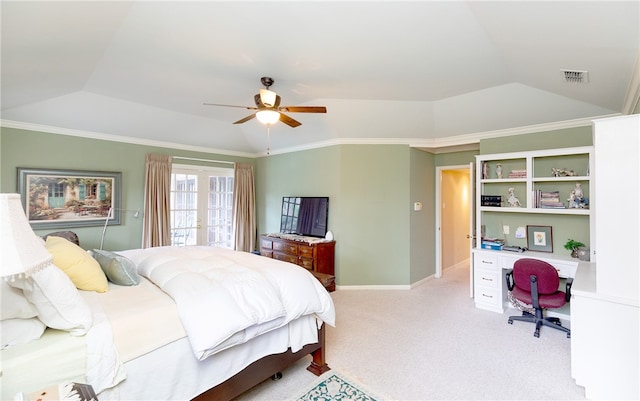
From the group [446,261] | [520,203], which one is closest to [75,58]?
[520,203]

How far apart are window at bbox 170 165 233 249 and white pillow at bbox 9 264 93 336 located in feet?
13.8

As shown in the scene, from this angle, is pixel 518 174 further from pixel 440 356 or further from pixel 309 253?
pixel 309 253

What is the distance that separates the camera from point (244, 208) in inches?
245

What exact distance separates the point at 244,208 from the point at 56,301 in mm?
4784

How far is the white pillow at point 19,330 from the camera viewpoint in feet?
4.44

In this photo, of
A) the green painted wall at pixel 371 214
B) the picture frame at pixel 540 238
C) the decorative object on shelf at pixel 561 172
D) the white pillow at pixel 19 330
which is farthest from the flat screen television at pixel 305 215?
the white pillow at pixel 19 330

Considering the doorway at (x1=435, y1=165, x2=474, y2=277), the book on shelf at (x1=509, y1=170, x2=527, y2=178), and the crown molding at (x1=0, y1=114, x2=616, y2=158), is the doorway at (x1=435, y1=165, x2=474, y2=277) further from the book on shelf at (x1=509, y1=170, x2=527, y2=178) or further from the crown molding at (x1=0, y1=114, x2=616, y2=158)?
the book on shelf at (x1=509, y1=170, x2=527, y2=178)

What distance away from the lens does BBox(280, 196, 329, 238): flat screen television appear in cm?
514

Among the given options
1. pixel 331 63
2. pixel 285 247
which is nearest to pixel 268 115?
pixel 331 63

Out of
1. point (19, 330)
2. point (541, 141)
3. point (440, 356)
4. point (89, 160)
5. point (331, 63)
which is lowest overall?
point (440, 356)

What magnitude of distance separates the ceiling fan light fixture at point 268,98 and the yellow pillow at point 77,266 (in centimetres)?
193

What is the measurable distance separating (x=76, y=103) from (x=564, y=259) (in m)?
6.43

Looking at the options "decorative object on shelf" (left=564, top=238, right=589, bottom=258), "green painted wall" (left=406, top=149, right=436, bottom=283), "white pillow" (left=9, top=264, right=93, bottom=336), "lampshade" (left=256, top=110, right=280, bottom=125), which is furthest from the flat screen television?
"white pillow" (left=9, top=264, right=93, bottom=336)

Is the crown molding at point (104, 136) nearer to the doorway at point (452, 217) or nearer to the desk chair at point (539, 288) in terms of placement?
the doorway at point (452, 217)
